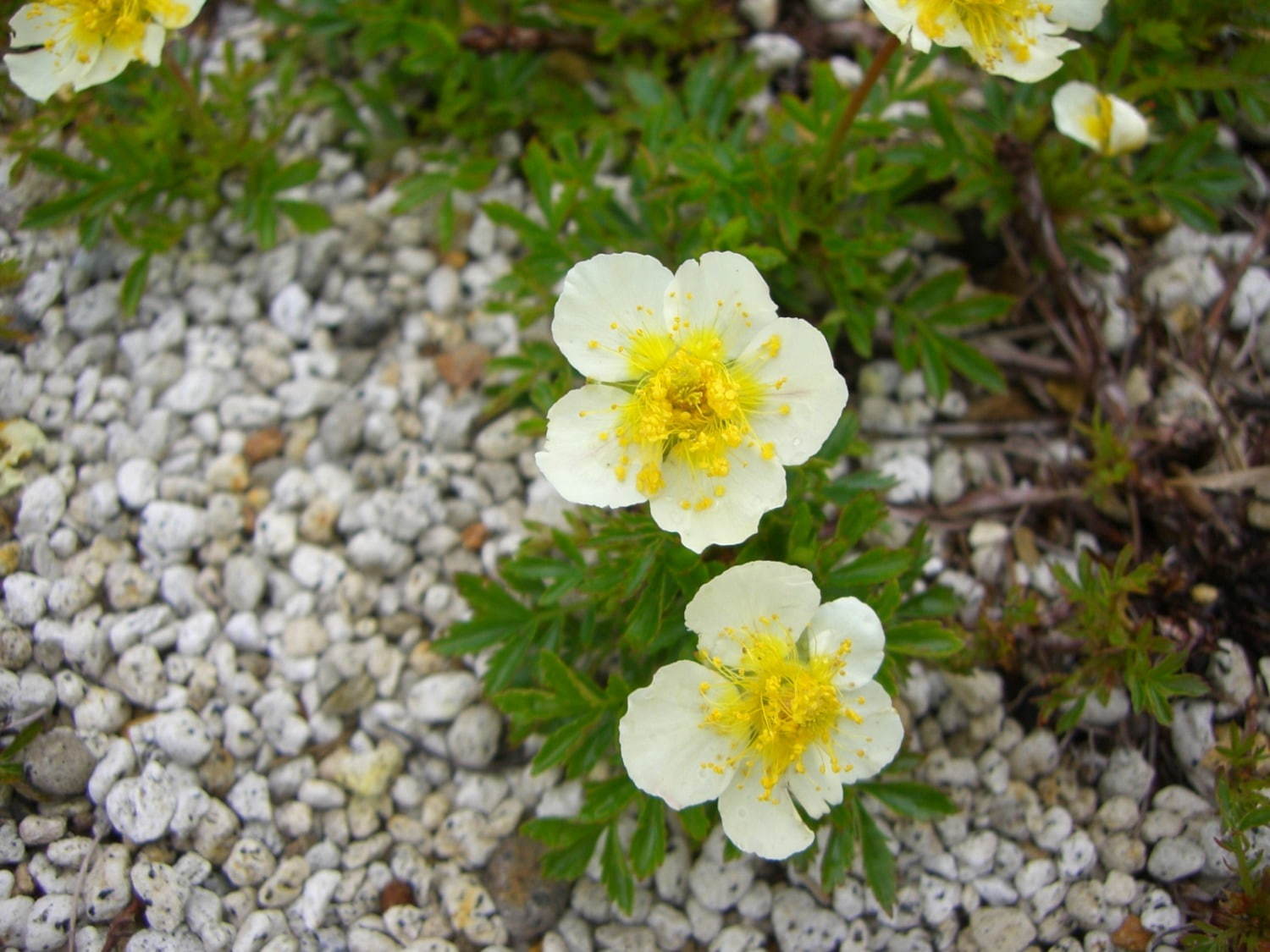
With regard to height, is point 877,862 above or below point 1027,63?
below

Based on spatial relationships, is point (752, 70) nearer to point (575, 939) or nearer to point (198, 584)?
point (198, 584)

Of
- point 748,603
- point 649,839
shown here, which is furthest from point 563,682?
point 748,603

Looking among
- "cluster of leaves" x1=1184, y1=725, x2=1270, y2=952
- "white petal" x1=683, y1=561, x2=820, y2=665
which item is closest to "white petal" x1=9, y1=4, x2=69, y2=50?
"white petal" x1=683, y1=561, x2=820, y2=665

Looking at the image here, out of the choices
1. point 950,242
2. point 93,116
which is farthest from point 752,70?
point 93,116

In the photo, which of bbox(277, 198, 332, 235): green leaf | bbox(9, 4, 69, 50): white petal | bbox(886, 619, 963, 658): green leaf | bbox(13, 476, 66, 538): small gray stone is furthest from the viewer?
bbox(277, 198, 332, 235): green leaf

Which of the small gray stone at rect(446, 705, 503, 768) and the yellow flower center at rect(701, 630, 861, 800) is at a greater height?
the yellow flower center at rect(701, 630, 861, 800)

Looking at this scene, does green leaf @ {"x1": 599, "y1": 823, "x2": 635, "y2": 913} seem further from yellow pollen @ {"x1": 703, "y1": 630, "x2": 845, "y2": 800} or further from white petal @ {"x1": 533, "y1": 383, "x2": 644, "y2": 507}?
white petal @ {"x1": 533, "y1": 383, "x2": 644, "y2": 507}

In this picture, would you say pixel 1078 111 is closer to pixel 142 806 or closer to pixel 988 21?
pixel 988 21
